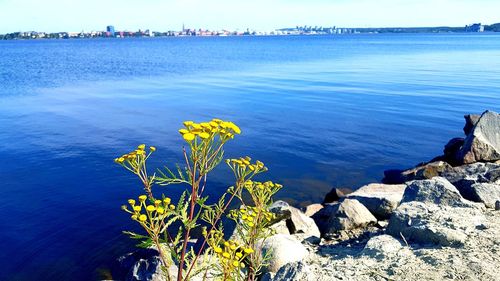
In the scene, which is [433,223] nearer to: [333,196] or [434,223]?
[434,223]

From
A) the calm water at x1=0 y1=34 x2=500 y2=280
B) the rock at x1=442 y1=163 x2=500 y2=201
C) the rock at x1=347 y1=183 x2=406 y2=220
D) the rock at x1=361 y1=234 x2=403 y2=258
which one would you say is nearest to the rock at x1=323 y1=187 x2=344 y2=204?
the calm water at x1=0 y1=34 x2=500 y2=280

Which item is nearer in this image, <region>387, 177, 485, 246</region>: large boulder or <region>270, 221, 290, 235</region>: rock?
<region>387, 177, 485, 246</region>: large boulder

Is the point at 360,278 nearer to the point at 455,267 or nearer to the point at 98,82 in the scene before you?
the point at 455,267

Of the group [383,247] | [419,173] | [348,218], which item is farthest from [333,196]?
[383,247]

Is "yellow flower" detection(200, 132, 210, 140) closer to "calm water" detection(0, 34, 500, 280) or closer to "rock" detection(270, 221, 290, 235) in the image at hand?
"rock" detection(270, 221, 290, 235)

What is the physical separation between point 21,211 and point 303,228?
944cm

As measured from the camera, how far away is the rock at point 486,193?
9.93 meters

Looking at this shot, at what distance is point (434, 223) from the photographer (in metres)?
7.94

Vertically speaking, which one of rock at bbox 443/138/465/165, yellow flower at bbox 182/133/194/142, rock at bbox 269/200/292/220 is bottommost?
rock at bbox 443/138/465/165

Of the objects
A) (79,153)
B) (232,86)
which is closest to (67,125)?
(79,153)

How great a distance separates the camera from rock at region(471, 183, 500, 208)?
32.6 ft

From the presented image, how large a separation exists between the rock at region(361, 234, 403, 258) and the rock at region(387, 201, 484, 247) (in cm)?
43

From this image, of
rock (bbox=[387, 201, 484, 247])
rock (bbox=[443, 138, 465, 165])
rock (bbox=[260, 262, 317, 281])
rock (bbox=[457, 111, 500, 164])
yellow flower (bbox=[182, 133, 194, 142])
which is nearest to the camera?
yellow flower (bbox=[182, 133, 194, 142])

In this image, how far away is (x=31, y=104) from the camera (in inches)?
1184
